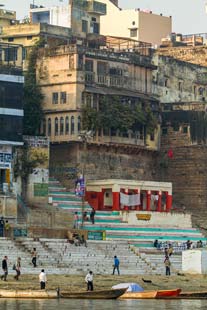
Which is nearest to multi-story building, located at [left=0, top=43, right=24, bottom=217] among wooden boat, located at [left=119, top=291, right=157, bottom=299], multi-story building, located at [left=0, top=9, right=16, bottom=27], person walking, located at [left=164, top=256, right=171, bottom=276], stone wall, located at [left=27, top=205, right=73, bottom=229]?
stone wall, located at [left=27, top=205, right=73, bottom=229]

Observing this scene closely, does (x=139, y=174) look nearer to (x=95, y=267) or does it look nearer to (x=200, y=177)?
(x=200, y=177)

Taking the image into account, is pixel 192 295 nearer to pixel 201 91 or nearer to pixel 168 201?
pixel 168 201

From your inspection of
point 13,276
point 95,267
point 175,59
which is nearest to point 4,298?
point 13,276

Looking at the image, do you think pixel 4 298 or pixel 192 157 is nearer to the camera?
pixel 4 298

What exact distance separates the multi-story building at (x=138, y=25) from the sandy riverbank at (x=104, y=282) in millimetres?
37733

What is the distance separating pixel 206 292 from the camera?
55.0 meters

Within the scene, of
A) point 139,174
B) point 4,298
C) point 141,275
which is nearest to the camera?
point 4,298

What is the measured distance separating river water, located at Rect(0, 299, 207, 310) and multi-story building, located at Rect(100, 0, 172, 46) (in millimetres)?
46876

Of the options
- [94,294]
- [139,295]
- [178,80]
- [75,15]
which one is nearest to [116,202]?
[178,80]

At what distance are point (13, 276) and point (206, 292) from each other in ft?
29.2

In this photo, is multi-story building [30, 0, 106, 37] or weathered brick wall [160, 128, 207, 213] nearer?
weathered brick wall [160, 128, 207, 213]

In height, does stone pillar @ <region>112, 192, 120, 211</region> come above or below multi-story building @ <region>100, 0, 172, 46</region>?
below

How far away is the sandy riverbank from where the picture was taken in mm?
56312

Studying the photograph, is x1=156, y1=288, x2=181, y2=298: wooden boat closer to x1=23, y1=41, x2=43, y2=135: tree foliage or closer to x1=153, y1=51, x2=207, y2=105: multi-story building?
x1=23, y1=41, x2=43, y2=135: tree foliage
